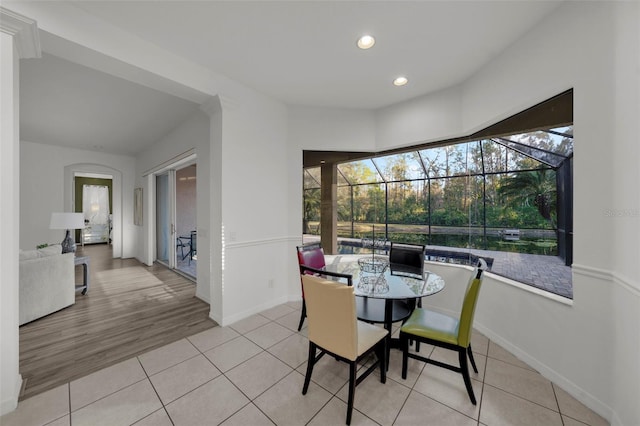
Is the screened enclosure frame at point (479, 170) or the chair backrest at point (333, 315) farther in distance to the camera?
the screened enclosure frame at point (479, 170)

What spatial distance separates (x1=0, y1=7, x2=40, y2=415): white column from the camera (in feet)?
5.04

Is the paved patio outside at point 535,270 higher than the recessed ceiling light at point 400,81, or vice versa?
the recessed ceiling light at point 400,81

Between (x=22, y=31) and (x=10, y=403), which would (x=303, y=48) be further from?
(x=10, y=403)

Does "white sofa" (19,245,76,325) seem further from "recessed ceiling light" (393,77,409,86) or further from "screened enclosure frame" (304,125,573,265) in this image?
"recessed ceiling light" (393,77,409,86)

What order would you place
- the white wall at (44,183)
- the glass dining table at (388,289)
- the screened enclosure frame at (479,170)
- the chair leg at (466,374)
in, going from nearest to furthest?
the chair leg at (466,374)
the glass dining table at (388,289)
the screened enclosure frame at (479,170)
the white wall at (44,183)

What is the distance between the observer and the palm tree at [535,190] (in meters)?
2.21

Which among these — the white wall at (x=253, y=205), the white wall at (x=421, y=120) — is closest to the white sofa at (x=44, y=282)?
the white wall at (x=253, y=205)

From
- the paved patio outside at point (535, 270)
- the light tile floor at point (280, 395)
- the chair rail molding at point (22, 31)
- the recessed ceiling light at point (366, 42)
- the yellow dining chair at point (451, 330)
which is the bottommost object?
the light tile floor at point (280, 395)

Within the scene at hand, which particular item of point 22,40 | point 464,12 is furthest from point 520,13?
point 22,40

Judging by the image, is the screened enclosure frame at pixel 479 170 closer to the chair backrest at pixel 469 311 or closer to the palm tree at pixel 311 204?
the palm tree at pixel 311 204

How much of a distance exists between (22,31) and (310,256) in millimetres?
2836

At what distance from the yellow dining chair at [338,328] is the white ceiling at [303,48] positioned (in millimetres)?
2038

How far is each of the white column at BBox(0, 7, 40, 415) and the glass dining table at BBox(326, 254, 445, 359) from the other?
2354 millimetres

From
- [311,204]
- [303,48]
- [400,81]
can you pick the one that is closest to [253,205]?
[311,204]
